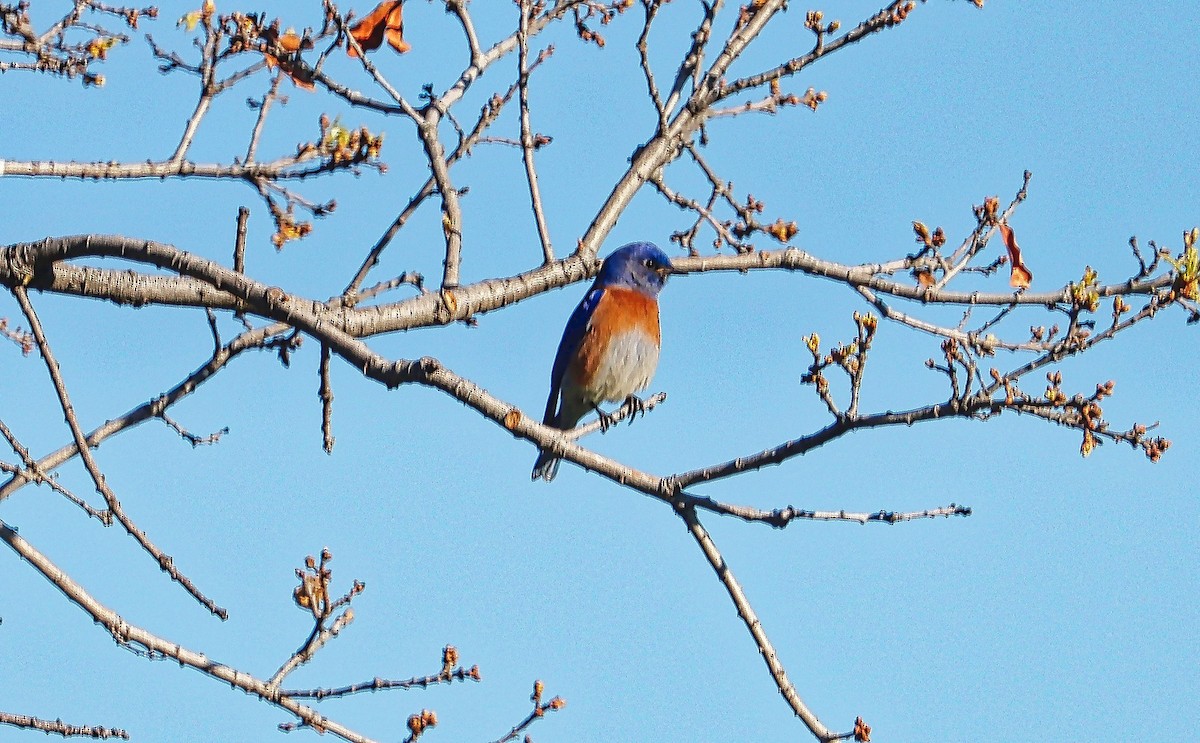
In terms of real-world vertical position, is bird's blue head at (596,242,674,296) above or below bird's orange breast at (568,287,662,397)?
above

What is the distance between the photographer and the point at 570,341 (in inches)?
308

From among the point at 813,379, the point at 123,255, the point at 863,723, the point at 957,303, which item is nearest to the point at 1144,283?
the point at 957,303

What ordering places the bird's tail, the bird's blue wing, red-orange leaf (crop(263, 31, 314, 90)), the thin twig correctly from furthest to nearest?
the bird's blue wing, the bird's tail, red-orange leaf (crop(263, 31, 314, 90)), the thin twig

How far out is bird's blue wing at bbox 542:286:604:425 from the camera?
25.3 feet

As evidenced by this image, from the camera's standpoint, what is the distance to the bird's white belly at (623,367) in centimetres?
752

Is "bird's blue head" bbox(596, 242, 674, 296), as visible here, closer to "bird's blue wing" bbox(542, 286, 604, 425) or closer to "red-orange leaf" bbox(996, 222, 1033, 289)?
"bird's blue wing" bbox(542, 286, 604, 425)

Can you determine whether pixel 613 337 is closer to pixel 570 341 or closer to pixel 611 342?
pixel 611 342

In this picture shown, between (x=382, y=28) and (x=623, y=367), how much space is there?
2.98 metres

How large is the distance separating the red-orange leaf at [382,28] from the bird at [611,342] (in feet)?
8.34

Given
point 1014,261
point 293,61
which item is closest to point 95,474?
point 293,61

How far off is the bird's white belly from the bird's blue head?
1.36ft

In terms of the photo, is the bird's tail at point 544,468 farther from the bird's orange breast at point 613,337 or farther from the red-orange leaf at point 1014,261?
the red-orange leaf at point 1014,261

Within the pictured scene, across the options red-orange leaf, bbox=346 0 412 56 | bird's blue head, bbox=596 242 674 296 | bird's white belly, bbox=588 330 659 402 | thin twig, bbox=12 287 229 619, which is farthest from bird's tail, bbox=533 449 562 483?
thin twig, bbox=12 287 229 619

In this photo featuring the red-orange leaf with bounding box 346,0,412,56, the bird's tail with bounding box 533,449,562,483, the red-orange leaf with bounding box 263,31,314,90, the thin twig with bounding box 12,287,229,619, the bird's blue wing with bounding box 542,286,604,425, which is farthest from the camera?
the bird's blue wing with bounding box 542,286,604,425
